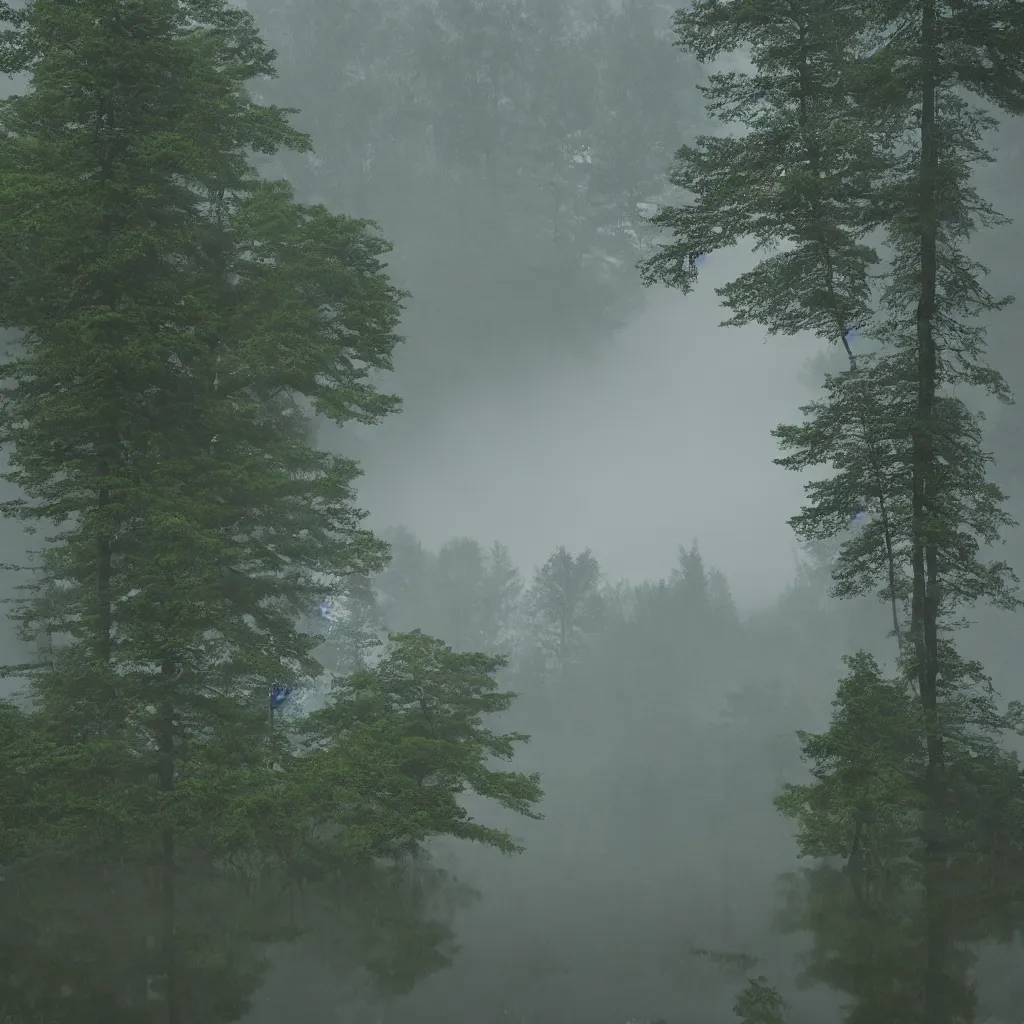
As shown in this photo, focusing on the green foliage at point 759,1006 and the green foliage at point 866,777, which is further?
the green foliage at point 866,777

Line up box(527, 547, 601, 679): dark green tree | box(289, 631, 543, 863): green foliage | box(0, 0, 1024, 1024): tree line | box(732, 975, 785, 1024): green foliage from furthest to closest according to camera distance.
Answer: box(527, 547, 601, 679): dark green tree, box(289, 631, 543, 863): green foliage, box(0, 0, 1024, 1024): tree line, box(732, 975, 785, 1024): green foliage

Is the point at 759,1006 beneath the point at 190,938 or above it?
beneath

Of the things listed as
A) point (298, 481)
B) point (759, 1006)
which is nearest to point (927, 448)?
point (759, 1006)

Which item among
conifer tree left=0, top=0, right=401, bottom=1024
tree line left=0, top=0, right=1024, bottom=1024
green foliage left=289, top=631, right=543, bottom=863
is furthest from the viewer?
green foliage left=289, top=631, right=543, bottom=863

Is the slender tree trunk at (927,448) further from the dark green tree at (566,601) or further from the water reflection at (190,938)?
the dark green tree at (566,601)

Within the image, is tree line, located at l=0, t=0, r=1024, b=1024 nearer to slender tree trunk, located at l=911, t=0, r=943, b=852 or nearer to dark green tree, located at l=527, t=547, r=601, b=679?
slender tree trunk, located at l=911, t=0, r=943, b=852

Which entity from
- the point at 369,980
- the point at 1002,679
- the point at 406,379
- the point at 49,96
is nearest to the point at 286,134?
the point at 49,96

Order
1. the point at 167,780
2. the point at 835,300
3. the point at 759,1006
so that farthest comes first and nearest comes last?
1. the point at 835,300
2. the point at 167,780
3. the point at 759,1006

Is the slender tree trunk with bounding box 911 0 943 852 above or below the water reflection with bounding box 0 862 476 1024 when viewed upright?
above

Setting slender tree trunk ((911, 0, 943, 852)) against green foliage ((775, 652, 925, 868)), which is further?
slender tree trunk ((911, 0, 943, 852))

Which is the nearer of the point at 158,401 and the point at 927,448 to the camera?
the point at 927,448

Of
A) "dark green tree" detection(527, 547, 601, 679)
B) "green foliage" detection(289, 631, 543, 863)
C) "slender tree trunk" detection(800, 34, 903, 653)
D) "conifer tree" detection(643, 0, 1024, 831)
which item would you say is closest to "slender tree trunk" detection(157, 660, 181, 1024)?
"green foliage" detection(289, 631, 543, 863)

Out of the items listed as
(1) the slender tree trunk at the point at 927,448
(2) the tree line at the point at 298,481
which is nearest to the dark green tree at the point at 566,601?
(2) the tree line at the point at 298,481

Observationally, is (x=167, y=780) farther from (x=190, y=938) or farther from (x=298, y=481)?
(x=298, y=481)
